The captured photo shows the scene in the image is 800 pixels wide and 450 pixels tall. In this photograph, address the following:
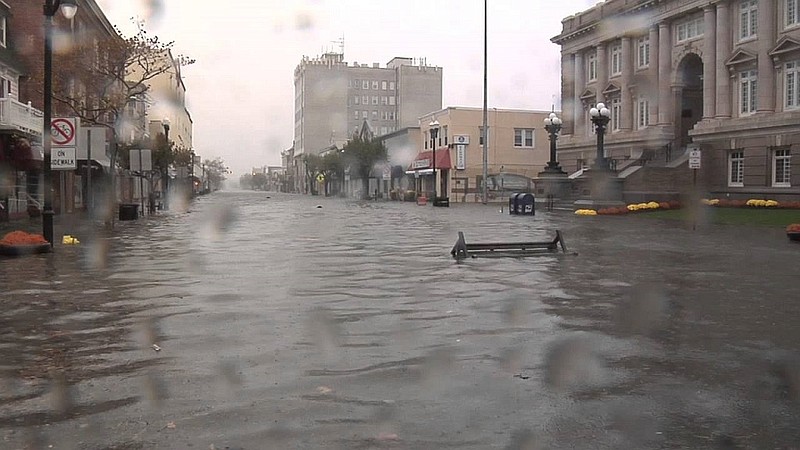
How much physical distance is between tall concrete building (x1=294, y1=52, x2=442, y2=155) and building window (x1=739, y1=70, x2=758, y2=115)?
10153 centimetres

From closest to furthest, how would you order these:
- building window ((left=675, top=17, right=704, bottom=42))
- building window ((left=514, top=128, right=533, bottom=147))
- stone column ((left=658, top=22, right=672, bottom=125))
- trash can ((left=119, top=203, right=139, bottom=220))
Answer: trash can ((left=119, top=203, right=139, bottom=220)), building window ((left=675, top=17, right=704, bottom=42)), stone column ((left=658, top=22, right=672, bottom=125)), building window ((left=514, top=128, right=533, bottom=147))

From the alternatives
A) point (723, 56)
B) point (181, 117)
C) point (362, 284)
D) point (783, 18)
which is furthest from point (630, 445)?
point (181, 117)

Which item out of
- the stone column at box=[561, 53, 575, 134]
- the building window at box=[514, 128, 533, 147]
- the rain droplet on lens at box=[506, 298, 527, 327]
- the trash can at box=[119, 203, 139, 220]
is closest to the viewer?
the rain droplet on lens at box=[506, 298, 527, 327]

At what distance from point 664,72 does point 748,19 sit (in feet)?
26.9

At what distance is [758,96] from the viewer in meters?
43.1

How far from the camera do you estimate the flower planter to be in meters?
18.3

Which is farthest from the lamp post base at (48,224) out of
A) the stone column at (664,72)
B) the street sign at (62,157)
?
the stone column at (664,72)

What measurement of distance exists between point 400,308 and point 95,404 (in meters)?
5.25

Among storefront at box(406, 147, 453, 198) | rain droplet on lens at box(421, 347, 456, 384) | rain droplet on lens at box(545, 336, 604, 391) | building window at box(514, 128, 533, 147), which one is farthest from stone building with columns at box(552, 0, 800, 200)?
rain droplet on lens at box(421, 347, 456, 384)

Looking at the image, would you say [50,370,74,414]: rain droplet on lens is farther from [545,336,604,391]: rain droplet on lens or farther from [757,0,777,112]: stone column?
[757,0,777,112]: stone column

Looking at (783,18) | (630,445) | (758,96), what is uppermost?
(783,18)

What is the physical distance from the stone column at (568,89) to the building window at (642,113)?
27.7ft

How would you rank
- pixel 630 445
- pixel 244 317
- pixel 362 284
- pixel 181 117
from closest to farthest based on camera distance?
pixel 630 445 < pixel 244 317 < pixel 362 284 < pixel 181 117

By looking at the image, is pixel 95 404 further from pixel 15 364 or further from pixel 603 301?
pixel 603 301
